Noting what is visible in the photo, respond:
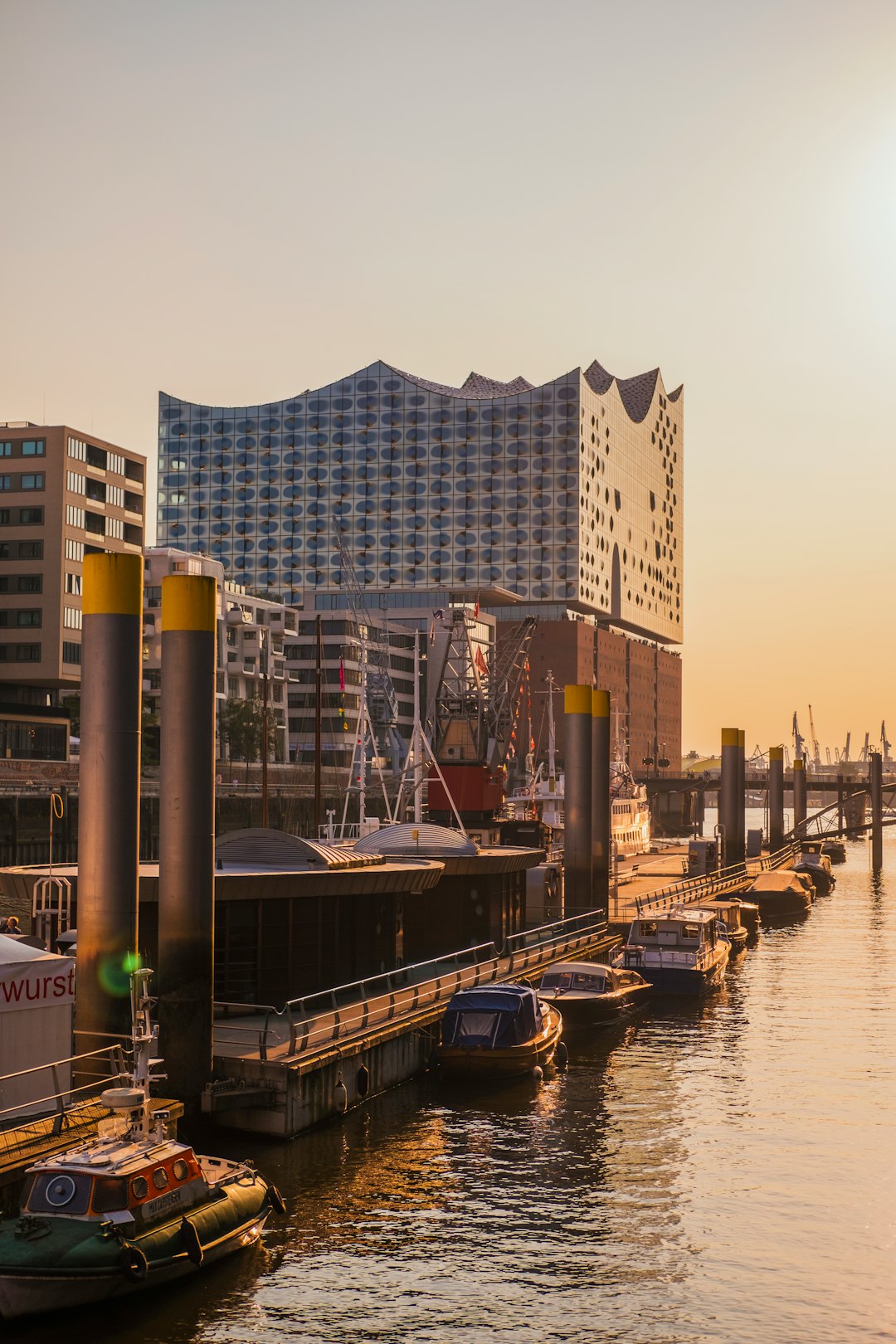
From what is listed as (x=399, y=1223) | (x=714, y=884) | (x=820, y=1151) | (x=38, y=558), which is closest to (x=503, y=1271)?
(x=399, y=1223)

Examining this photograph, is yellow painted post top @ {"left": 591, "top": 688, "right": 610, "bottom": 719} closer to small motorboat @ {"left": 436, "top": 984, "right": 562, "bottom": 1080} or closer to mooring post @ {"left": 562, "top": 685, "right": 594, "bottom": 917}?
mooring post @ {"left": 562, "top": 685, "right": 594, "bottom": 917}

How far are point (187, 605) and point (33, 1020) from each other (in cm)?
1059

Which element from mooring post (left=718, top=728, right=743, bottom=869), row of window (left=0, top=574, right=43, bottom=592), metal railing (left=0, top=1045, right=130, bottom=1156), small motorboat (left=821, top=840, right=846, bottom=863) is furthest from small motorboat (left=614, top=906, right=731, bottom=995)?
small motorboat (left=821, top=840, right=846, bottom=863)

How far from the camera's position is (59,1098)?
3170cm

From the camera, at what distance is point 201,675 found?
37.2m

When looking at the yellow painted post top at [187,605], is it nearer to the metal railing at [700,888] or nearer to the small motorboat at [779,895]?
the metal railing at [700,888]

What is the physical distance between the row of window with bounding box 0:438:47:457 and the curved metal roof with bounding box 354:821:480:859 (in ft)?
313

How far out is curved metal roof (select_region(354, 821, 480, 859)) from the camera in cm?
6244

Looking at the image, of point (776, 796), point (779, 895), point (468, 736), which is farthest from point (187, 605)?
point (776, 796)

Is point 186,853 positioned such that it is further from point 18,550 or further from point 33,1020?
point 18,550

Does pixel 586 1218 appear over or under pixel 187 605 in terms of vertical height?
under

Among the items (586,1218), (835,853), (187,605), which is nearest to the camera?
(586,1218)

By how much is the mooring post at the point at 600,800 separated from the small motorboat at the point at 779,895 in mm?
33377

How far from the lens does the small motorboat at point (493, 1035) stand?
149 ft
